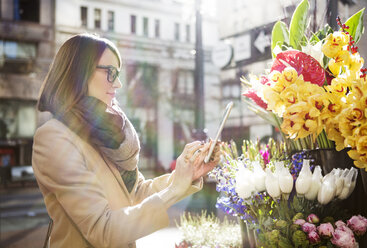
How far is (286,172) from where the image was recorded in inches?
54.8

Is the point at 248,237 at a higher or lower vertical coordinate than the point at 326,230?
lower

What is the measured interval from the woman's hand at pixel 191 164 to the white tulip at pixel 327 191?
40 centimetres

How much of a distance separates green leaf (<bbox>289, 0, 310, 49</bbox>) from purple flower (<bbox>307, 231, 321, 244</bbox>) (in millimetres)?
793

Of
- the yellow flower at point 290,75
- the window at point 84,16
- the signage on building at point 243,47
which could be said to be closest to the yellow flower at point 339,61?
the yellow flower at point 290,75

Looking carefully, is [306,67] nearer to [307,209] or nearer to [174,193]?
[307,209]

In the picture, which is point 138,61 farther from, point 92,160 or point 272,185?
point 272,185

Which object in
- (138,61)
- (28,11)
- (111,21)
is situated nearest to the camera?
(28,11)

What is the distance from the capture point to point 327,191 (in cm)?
138

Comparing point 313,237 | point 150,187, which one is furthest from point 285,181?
point 150,187

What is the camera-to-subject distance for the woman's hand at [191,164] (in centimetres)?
139

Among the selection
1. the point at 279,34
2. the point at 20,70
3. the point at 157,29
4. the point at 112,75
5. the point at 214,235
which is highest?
the point at 157,29

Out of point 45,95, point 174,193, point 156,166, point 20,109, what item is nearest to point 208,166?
point 174,193

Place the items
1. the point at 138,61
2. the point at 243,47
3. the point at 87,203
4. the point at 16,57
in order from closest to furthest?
the point at 87,203 < the point at 243,47 < the point at 16,57 < the point at 138,61

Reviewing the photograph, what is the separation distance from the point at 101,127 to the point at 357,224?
99cm
